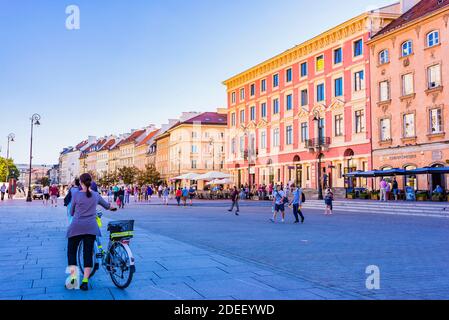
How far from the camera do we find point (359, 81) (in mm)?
40969

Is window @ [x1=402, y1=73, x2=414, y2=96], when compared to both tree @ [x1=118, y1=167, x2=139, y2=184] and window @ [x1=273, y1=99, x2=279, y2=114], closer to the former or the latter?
window @ [x1=273, y1=99, x2=279, y2=114]

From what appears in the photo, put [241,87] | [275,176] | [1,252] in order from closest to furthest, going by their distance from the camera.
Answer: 1. [1,252]
2. [275,176]
3. [241,87]

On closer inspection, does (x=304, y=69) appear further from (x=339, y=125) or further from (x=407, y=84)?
(x=407, y=84)

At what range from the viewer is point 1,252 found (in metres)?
10.0

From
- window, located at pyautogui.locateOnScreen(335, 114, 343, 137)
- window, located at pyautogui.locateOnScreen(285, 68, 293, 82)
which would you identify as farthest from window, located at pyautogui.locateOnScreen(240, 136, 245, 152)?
window, located at pyautogui.locateOnScreen(335, 114, 343, 137)

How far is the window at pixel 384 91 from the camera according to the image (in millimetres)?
38031

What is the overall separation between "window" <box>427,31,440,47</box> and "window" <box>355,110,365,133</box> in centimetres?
821

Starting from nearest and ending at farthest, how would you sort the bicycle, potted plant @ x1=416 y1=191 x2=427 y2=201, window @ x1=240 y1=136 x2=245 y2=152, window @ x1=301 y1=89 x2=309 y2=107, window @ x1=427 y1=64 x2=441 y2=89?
the bicycle
potted plant @ x1=416 y1=191 x2=427 y2=201
window @ x1=427 y1=64 x2=441 y2=89
window @ x1=301 y1=89 x2=309 y2=107
window @ x1=240 y1=136 x2=245 y2=152

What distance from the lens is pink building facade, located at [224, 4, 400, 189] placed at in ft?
133
